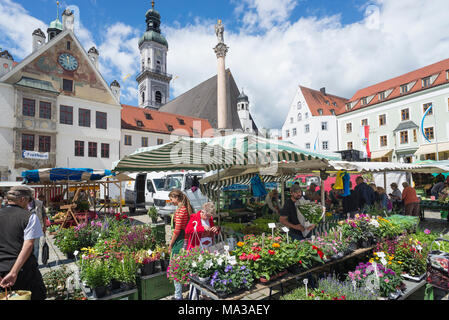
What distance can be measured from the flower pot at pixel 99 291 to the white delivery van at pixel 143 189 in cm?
1178

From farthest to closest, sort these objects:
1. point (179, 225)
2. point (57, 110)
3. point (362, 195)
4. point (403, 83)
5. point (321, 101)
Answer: point (321, 101), point (403, 83), point (57, 110), point (362, 195), point (179, 225)

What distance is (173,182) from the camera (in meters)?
13.2

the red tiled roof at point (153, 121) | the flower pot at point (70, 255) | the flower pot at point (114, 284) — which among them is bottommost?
the flower pot at point (70, 255)

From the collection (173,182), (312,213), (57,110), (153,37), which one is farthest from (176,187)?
(153,37)

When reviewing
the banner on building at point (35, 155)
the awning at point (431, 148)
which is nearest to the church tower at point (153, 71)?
the banner on building at point (35, 155)

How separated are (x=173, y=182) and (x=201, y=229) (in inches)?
378

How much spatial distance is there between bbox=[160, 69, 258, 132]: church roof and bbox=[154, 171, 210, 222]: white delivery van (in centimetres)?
2679

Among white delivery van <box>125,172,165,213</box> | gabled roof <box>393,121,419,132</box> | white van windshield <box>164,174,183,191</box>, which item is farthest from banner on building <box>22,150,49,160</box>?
gabled roof <box>393,121,419,132</box>

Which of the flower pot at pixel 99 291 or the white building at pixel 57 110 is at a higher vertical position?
the white building at pixel 57 110

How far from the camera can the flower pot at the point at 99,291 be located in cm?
319

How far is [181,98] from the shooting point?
2029 inches

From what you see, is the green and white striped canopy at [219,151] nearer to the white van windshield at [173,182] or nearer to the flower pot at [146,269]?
the flower pot at [146,269]

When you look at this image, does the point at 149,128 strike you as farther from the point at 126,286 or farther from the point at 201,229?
the point at 126,286

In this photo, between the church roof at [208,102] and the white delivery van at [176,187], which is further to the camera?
the church roof at [208,102]
